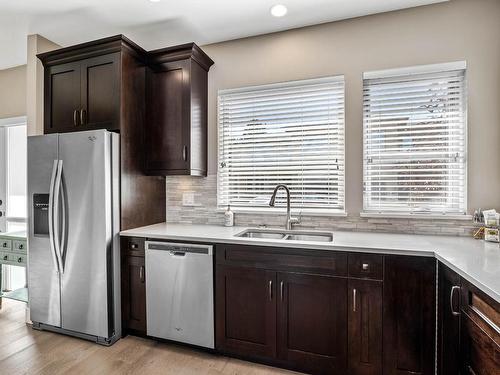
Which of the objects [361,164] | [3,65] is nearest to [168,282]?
[361,164]

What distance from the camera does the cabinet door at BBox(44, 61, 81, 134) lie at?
2697 millimetres

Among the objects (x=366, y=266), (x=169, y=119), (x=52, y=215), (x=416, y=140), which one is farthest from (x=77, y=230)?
(x=416, y=140)

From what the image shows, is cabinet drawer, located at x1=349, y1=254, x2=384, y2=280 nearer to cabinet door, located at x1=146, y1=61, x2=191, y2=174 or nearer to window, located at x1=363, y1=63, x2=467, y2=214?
window, located at x1=363, y1=63, x2=467, y2=214

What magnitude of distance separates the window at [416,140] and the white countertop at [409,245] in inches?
12.4

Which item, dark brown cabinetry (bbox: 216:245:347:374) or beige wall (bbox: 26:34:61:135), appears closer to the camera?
dark brown cabinetry (bbox: 216:245:347:374)

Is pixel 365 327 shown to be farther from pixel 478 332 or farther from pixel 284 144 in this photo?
pixel 284 144

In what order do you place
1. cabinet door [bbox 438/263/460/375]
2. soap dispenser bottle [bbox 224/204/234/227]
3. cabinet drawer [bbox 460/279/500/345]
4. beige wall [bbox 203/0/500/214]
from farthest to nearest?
soap dispenser bottle [bbox 224/204/234/227]
beige wall [bbox 203/0/500/214]
cabinet door [bbox 438/263/460/375]
cabinet drawer [bbox 460/279/500/345]

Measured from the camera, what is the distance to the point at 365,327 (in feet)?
6.13


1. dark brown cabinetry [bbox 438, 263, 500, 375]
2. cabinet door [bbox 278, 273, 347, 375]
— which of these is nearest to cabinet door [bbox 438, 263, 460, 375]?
dark brown cabinetry [bbox 438, 263, 500, 375]

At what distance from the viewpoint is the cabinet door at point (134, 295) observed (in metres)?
2.47

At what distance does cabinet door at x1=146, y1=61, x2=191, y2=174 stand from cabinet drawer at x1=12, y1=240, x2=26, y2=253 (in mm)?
1443

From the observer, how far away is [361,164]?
2.50 meters

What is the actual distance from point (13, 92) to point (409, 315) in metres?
4.83

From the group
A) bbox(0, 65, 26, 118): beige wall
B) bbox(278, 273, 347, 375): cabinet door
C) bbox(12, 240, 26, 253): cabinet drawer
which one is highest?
bbox(0, 65, 26, 118): beige wall
